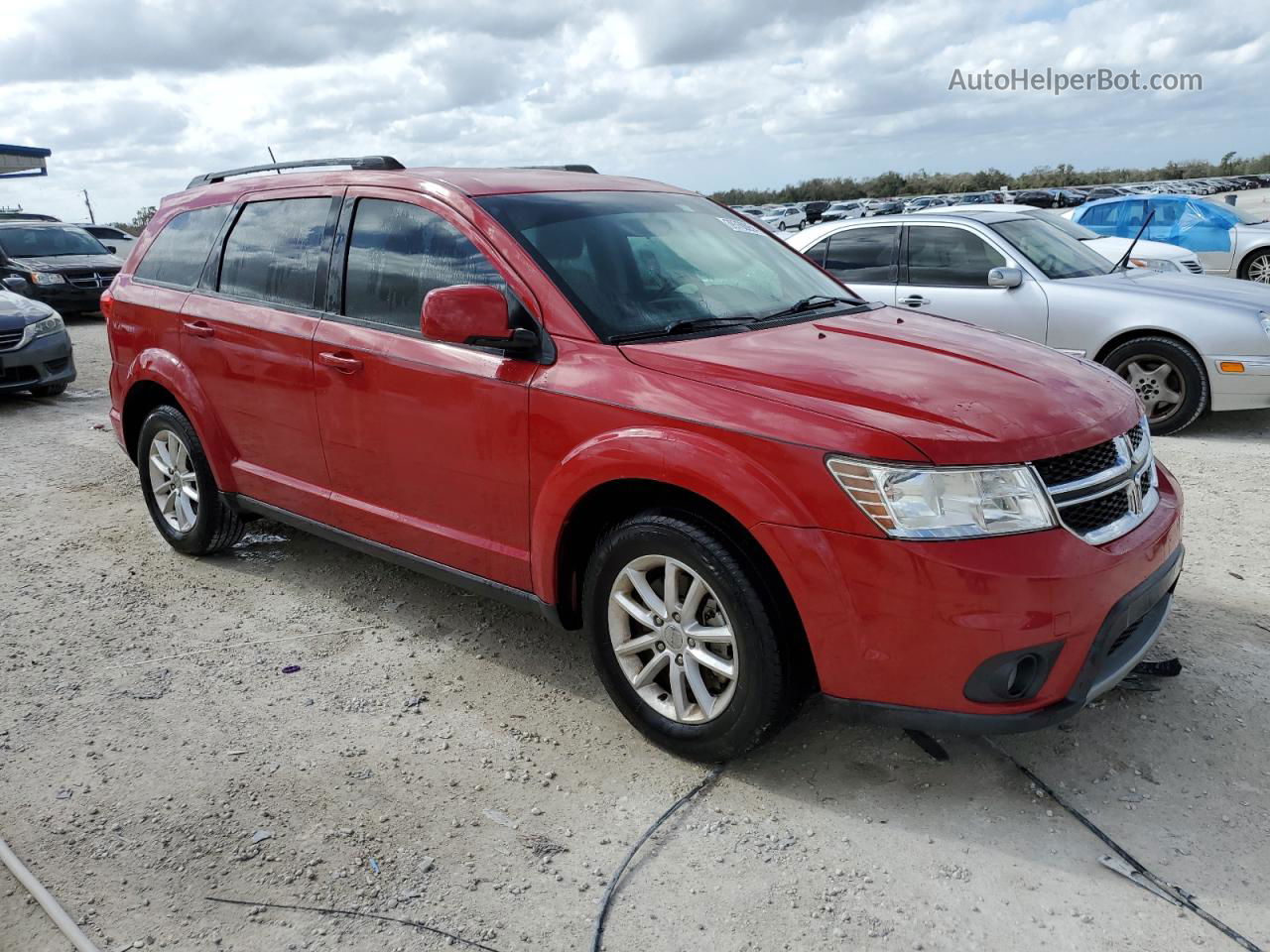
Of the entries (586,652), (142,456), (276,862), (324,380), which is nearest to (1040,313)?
(586,652)

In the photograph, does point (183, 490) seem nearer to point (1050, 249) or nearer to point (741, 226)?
point (741, 226)

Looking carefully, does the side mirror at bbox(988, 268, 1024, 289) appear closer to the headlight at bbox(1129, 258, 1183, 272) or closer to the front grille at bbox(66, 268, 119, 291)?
the headlight at bbox(1129, 258, 1183, 272)

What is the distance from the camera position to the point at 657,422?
9.92 feet

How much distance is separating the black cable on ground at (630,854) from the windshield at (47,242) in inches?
645

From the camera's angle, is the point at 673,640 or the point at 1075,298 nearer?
the point at 673,640

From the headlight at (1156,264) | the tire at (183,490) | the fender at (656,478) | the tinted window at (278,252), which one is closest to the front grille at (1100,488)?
the fender at (656,478)

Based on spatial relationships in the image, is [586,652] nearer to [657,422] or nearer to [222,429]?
[657,422]

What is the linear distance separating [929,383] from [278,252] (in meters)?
2.79

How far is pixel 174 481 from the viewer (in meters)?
5.12

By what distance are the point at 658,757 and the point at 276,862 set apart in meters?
1.15

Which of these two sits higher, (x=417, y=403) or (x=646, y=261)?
(x=646, y=261)

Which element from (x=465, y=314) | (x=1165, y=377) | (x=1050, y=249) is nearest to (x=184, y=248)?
(x=465, y=314)

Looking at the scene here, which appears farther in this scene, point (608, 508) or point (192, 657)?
point (192, 657)

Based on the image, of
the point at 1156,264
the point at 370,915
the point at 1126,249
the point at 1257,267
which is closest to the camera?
the point at 370,915
